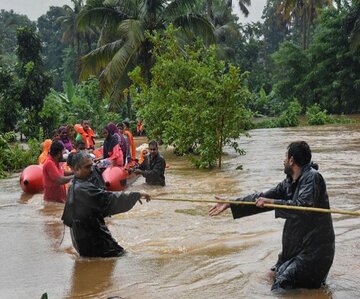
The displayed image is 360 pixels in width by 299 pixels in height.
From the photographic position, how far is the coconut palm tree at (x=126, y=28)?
22406 millimetres

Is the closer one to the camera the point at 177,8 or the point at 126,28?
the point at 126,28

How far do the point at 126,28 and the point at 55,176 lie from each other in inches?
519

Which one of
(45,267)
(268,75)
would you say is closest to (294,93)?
(268,75)

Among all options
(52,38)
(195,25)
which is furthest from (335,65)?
(52,38)

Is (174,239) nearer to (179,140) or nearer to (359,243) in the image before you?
(359,243)

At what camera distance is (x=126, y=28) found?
854 inches

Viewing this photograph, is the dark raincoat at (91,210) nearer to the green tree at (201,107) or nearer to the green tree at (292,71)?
the green tree at (201,107)

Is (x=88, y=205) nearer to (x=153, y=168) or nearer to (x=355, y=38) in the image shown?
(x=153, y=168)

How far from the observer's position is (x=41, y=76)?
78.3 feet

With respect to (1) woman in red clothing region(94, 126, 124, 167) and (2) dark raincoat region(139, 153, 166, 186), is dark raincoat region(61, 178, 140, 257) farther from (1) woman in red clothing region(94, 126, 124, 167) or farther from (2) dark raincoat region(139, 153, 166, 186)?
(1) woman in red clothing region(94, 126, 124, 167)

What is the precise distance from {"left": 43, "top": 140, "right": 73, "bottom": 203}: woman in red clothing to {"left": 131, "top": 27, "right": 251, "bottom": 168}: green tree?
17.4 feet

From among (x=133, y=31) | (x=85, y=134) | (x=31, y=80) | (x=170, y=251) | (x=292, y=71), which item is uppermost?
(x=133, y=31)

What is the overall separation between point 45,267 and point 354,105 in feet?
108

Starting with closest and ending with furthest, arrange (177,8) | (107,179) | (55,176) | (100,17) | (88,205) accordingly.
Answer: (88,205) → (55,176) → (107,179) → (177,8) → (100,17)
